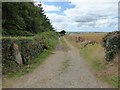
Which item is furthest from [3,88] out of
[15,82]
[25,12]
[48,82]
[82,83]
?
[25,12]

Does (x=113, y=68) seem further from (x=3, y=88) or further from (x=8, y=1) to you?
(x=8, y=1)

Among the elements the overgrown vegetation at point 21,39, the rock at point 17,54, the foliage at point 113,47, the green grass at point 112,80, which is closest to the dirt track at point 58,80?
the green grass at point 112,80

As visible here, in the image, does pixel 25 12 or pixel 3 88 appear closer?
pixel 3 88

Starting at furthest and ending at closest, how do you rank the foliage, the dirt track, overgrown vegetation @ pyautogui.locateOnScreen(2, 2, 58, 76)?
1. the foliage
2. overgrown vegetation @ pyautogui.locateOnScreen(2, 2, 58, 76)
3. the dirt track

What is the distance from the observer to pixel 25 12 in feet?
88.7

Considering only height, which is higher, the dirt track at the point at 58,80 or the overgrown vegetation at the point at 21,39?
the overgrown vegetation at the point at 21,39

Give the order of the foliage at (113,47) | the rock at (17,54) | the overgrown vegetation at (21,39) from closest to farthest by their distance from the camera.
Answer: the overgrown vegetation at (21,39) < the rock at (17,54) < the foliage at (113,47)

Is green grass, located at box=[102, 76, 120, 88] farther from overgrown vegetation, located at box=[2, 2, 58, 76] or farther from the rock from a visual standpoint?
the rock

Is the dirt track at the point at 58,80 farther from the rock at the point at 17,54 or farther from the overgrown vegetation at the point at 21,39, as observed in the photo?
the rock at the point at 17,54

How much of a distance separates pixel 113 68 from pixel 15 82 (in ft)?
15.7

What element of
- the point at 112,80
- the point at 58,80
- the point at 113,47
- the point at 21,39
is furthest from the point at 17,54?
the point at 112,80

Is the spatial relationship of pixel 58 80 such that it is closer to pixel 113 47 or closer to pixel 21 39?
pixel 113 47

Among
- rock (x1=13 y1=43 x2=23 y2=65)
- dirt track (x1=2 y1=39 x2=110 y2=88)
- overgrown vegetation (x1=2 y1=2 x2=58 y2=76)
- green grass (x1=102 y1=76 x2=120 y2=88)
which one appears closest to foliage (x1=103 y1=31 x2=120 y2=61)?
dirt track (x1=2 y1=39 x2=110 y2=88)

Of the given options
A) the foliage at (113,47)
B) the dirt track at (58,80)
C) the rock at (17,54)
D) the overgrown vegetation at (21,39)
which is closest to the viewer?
the dirt track at (58,80)
